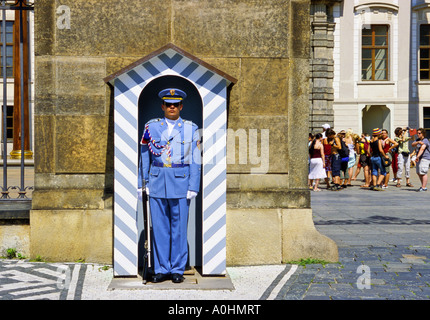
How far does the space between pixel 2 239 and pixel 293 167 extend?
3.37 metres

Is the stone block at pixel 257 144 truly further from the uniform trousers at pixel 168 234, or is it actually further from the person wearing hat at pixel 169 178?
the uniform trousers at pixel 168 234

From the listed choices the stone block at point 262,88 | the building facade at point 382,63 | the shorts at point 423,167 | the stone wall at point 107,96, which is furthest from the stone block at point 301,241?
the building facade at point 382,63

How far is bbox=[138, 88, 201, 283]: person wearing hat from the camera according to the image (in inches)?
267

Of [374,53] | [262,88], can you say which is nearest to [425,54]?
[374,53]

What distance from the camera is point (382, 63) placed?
3102cm

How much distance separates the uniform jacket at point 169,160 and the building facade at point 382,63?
78.9ft

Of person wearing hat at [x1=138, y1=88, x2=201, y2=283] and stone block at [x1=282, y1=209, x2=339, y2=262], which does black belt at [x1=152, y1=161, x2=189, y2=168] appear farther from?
stone block at [x1=282, y1=209, x2=339, y2=262]

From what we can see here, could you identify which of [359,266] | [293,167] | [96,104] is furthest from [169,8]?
[359,266]

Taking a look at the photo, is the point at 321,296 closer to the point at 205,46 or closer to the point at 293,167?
the point at 293,167

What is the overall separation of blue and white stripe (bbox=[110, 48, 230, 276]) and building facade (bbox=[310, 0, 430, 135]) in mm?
23744

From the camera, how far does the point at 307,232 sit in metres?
7.60

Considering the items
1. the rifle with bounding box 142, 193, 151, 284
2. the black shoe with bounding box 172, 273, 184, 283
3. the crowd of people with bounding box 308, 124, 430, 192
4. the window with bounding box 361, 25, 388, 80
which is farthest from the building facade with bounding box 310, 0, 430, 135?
the black shoe with bounding box 172, 273, 184, 283

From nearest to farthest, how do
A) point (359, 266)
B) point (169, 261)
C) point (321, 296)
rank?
point (321, 296), point (169, 261), point (359, 266)

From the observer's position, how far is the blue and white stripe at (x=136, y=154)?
22.8 feet
